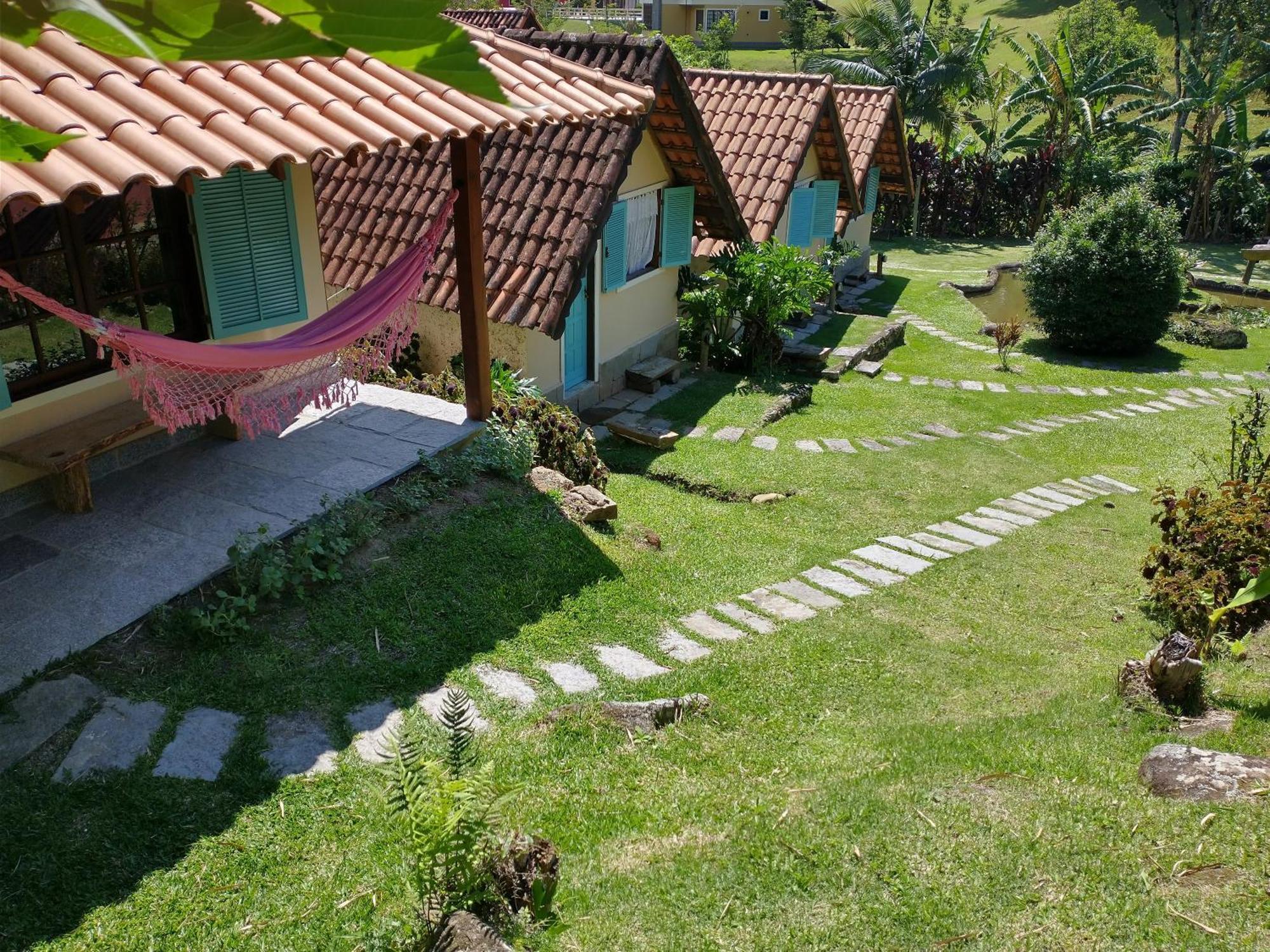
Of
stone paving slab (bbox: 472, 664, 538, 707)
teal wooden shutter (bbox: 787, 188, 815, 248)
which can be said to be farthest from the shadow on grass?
teal wooden shutter (bbox: 787, 188, 815, 248)

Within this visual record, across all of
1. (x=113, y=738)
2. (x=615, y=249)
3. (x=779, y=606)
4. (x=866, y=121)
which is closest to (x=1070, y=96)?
(x=866, y=121)

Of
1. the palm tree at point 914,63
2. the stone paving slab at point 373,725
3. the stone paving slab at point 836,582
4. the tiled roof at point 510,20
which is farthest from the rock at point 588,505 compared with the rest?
the palm tree at point 914,63

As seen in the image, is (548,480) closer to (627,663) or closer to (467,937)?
(627,663)

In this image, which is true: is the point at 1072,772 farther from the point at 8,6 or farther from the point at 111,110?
the point at 111,110

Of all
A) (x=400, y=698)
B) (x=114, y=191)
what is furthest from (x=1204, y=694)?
(x=114, y=191)

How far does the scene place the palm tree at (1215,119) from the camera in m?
20.8

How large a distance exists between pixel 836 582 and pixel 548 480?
7.33 feet

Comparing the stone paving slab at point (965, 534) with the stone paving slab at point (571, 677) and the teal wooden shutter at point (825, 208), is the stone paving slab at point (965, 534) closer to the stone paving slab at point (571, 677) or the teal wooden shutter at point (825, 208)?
the stone paving slab at point (571, 677)

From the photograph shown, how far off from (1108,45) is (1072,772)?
3121 cm

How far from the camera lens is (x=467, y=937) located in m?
3.03

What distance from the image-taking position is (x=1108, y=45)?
29578mm

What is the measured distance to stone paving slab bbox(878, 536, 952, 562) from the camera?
782 cm

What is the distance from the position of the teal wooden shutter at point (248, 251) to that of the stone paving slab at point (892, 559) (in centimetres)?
468

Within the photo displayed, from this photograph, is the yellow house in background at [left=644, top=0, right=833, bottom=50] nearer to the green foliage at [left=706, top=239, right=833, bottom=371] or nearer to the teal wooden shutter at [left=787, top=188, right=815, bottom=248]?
the teal wooden shutter at [left=787, top=188, right=815, bottom=248]
